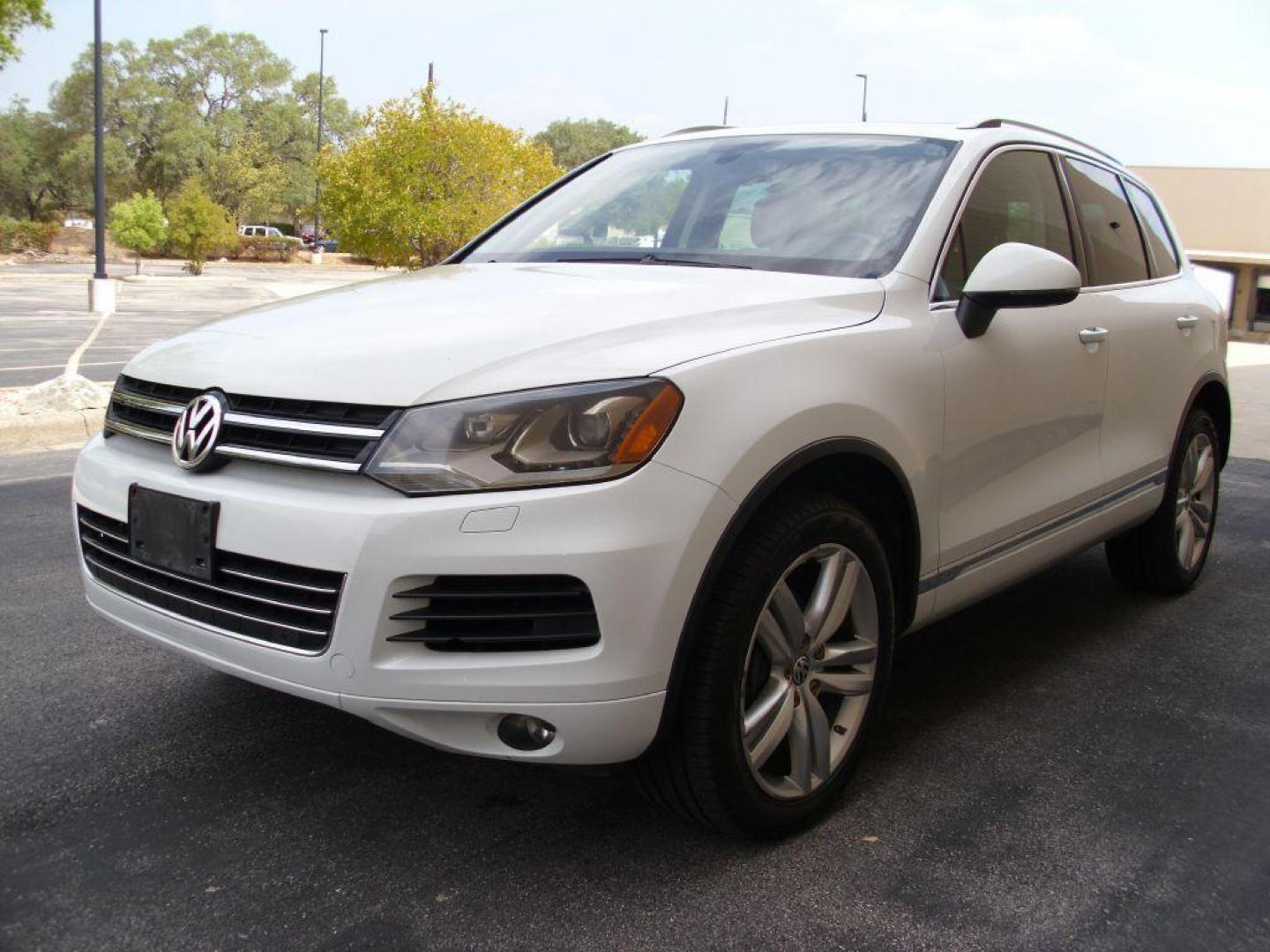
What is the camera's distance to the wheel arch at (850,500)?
234cm

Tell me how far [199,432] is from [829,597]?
1.42 m

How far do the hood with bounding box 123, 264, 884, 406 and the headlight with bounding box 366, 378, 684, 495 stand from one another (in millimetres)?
45

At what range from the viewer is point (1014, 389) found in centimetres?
334

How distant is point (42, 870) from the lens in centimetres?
256

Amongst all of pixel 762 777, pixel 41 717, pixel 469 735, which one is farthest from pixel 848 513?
pixel 41 717

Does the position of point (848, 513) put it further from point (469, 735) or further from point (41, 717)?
point (41, 717)

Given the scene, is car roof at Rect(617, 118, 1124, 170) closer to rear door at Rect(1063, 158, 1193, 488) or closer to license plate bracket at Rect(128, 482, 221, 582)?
rear door at Rect(1063, 158, 1193, 488)

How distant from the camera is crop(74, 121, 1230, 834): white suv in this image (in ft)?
7.38

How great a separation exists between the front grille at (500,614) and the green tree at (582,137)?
357ft

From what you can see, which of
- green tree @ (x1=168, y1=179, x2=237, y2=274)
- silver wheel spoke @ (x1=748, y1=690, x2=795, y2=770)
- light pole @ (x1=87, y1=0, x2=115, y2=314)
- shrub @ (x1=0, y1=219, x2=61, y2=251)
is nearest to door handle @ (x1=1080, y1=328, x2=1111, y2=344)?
silver wheel spoke @ (x1=748, y1=690, x2=795, y2=770)

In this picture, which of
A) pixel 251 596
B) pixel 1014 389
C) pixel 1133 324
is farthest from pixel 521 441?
pixel 1133 324

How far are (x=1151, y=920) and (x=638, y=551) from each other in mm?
1334

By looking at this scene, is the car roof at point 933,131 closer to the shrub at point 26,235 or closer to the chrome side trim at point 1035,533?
the chrome side trim at point 1035,533

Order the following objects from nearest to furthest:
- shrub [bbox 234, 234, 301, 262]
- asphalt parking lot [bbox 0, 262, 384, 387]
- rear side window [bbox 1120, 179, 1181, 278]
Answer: rear side window [bbox 1120, 179, 1181, 278]
asphalt parking lot [bbox 0, 262, 384, 387]
shrub [bbox 234, 234, 301, 262]
